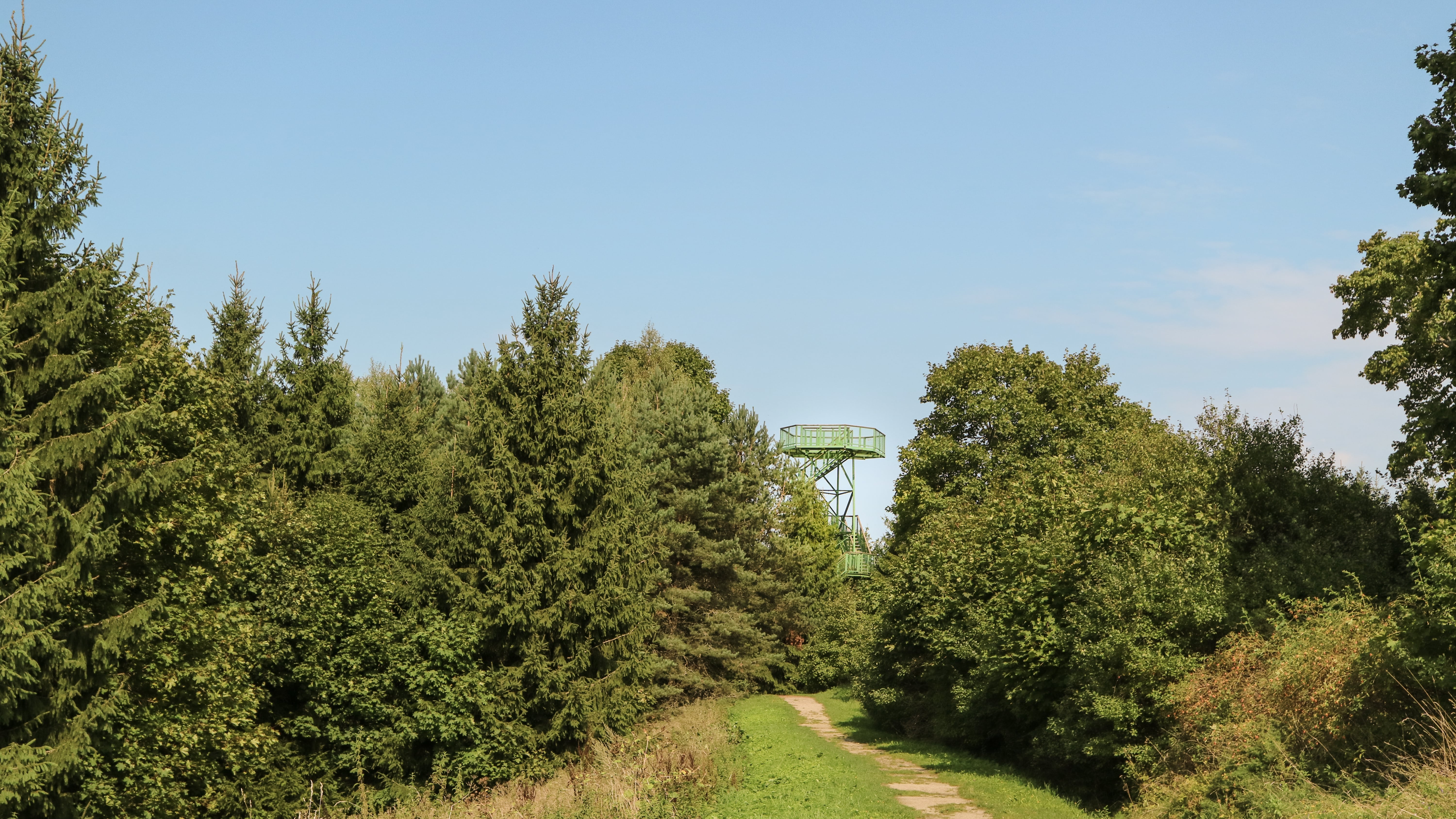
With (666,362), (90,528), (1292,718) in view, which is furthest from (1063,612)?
(666,362)

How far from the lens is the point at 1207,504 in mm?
22281

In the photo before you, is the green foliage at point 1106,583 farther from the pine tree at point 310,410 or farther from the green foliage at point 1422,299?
the pine tree at point 310,410

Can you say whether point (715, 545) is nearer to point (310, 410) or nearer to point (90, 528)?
point (310, 410)

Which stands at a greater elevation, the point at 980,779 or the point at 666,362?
the point at 666,362

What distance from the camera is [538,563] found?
28.1 metres

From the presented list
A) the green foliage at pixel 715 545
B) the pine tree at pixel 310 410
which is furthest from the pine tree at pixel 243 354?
the green foliage at pixel 715 545

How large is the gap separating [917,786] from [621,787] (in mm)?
6825

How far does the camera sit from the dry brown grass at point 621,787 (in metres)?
18.4

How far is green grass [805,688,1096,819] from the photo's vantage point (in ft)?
61.5

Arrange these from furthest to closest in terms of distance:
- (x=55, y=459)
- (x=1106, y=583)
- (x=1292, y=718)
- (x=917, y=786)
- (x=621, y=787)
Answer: (x=917, y=786)
(x=1106, y=583)
(x=621, y=787)
(x=55, y=459)
(x=1292, y=718)

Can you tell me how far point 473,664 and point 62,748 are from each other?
11329 millimetres

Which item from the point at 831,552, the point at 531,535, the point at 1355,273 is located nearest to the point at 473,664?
the point at 531,535

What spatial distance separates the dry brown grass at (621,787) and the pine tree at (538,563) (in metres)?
1.23

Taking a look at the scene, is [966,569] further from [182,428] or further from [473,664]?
[182,428]
